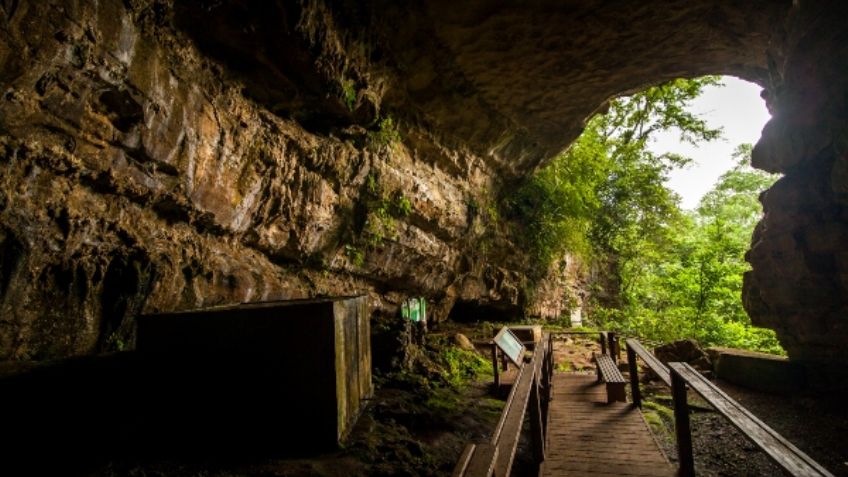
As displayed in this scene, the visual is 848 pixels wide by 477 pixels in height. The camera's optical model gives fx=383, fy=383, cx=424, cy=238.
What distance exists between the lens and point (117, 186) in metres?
4.35

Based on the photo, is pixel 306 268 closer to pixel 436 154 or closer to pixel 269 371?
pixel 269 371

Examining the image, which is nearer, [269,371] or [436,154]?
[269,371]

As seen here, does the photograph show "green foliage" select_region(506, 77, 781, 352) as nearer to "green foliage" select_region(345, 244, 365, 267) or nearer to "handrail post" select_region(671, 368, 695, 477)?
"green foliage" select_region(345, 244, 365, 267)

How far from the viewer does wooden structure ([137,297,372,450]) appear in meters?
3.88

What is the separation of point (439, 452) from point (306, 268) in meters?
4.47

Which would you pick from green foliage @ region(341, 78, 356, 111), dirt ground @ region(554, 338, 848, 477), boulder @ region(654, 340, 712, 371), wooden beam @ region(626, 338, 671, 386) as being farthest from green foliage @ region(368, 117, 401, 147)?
boulder @ region(654, 340, 712, 371)

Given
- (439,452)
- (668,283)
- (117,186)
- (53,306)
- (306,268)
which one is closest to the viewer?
(53,306)

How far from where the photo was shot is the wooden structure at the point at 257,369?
3875 mm

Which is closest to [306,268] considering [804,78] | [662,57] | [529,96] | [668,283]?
[529,96]

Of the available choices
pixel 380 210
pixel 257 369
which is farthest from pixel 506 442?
pixel 380 210

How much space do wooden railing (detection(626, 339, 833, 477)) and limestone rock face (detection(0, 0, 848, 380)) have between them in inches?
228

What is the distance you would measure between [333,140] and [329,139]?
94mm

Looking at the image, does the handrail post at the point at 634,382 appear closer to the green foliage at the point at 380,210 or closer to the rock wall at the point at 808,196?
the green foliage at the point at 380,210

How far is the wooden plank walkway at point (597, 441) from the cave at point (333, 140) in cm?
495
